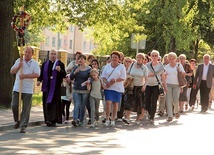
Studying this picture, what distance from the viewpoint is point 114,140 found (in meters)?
14.0

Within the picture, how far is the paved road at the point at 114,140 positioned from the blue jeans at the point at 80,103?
37 cm

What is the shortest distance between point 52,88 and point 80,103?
80cm

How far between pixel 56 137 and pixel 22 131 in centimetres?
→ 96

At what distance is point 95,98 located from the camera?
696 inches

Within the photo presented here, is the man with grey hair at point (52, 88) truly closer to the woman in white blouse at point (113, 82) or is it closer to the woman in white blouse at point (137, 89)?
the woman in white blouse at point (113, 82)

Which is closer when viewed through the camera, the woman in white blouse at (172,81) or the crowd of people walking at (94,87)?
the crowd of people walking at (94,87)

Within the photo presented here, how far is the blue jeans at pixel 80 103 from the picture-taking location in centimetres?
1739

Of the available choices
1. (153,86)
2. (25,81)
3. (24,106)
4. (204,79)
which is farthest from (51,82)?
(204,79)

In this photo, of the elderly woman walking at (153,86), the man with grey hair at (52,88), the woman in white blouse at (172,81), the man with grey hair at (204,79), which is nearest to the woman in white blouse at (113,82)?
the man with grey hair at (52,88)

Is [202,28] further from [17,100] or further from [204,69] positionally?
[17,100]

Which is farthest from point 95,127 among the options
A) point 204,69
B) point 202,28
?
point 202,28

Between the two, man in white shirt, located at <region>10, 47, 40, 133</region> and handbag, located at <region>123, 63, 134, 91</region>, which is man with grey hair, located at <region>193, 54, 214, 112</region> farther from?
man in white shirt, located at <region>10, 47, 40, 133</region>

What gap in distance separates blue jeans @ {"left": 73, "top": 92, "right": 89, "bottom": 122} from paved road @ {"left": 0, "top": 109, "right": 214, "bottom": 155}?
37cm

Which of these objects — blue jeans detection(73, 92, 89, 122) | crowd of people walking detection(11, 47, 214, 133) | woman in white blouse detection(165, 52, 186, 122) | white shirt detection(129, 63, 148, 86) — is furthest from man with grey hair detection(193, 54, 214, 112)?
blue jeans detection(73, 92, 89, 122)
